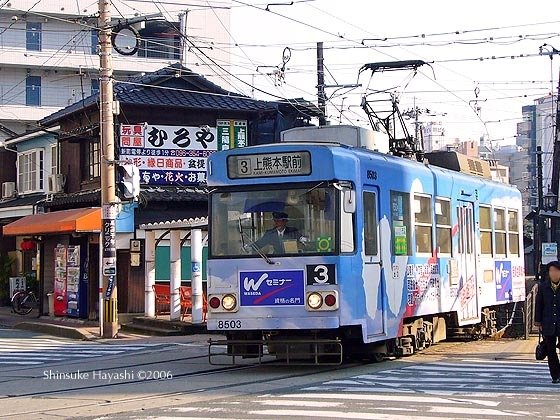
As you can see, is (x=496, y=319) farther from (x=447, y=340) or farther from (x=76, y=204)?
(x=76, y=204)

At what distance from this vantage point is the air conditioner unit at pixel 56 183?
33750mm

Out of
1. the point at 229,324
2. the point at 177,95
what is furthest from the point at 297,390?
the point at 177,95

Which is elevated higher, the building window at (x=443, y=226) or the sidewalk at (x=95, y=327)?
the building window at (x=443, y=226)

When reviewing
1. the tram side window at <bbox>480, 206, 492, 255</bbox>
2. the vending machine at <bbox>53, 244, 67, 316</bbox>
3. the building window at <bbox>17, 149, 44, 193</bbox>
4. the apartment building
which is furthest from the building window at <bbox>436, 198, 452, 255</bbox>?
the apartment building

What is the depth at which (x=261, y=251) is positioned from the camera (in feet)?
47.1

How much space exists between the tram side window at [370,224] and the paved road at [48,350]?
25.4 ft

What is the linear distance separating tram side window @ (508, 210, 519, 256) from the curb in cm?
1076

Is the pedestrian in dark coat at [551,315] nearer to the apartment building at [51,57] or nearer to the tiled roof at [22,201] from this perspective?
the tiled roof at [22,201]

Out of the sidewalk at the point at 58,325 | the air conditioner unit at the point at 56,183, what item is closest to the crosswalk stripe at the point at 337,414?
the sidewalk at the point at 58,325

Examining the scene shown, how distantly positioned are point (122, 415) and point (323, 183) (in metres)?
4.93

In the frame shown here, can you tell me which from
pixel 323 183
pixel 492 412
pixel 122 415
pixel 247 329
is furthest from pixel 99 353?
pixel 492 412

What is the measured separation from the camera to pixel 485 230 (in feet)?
68.7

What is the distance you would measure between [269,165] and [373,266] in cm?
225
